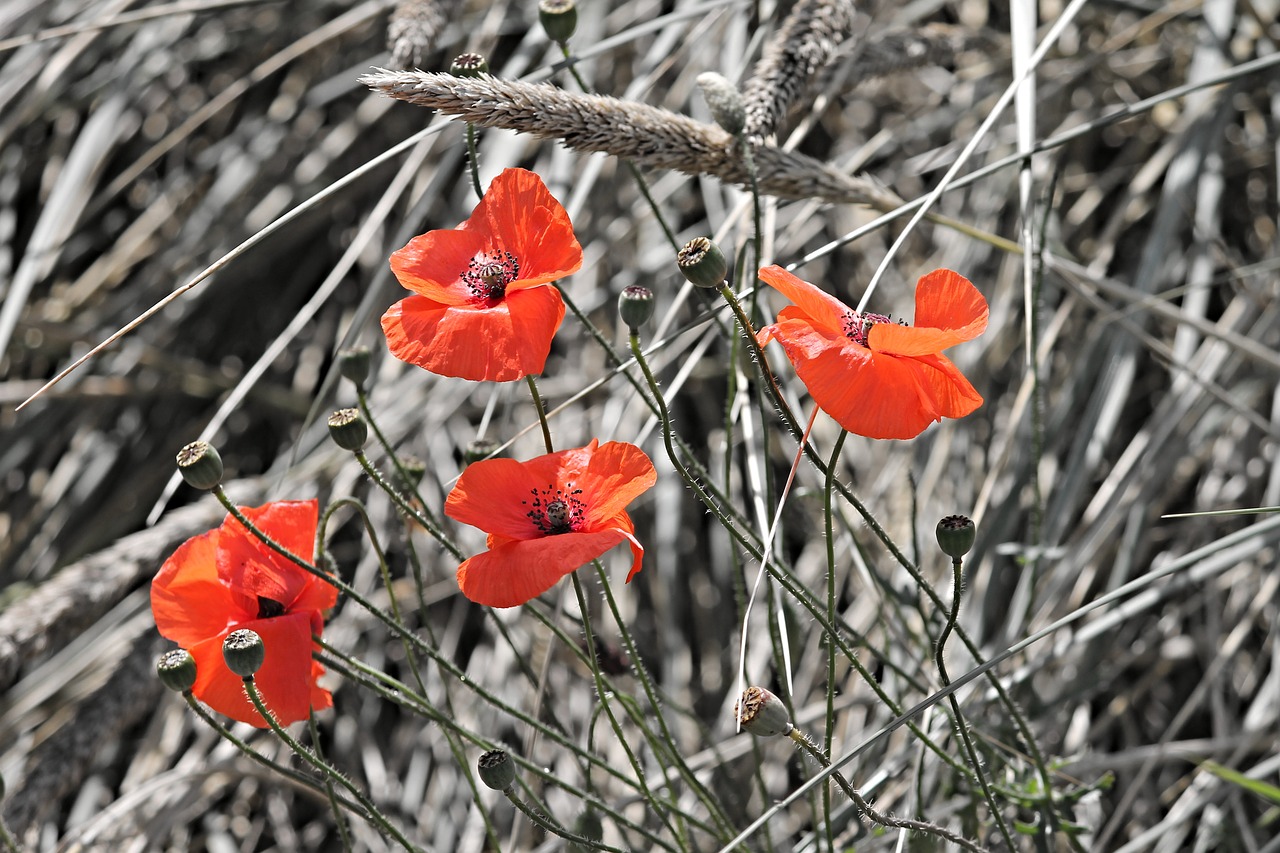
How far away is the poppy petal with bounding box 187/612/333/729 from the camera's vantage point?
3.40ft

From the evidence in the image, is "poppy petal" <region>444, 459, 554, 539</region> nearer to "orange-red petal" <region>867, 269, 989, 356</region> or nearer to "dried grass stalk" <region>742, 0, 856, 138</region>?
"orange-red petal" <region>867, 269, 989, 356</region>

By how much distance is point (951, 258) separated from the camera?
2.01m

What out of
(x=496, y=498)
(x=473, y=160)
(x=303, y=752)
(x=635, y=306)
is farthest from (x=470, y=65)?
(x=303, y=752)

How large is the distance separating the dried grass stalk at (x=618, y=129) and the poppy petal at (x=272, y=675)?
0.47 m

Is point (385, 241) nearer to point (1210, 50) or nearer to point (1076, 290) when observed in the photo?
point (1076, 290)

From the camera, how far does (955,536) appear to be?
36.7 inches

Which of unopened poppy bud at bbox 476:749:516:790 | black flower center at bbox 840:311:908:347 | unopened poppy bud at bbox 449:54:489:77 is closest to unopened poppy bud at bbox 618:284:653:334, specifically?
black flower center at bbox 840:311:908:347

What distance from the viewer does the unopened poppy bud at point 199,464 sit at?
98cm

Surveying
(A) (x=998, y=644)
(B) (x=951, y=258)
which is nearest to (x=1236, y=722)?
(A) (x=998, y=644)

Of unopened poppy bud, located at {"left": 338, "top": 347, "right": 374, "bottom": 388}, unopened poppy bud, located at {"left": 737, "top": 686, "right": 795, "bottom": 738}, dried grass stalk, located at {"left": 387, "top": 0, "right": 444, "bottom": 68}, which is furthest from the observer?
dried grass stalk, located at {"left": 387, "top": 0, "right": 444, "bottom": 68}

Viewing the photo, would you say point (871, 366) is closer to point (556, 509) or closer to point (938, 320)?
point (938, 320)

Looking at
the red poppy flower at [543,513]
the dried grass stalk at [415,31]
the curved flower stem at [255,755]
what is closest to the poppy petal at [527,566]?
the red poppy flower at [543,513]

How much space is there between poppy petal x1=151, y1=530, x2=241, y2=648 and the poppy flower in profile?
29 centimetres

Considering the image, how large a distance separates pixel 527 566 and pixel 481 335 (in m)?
0.20
